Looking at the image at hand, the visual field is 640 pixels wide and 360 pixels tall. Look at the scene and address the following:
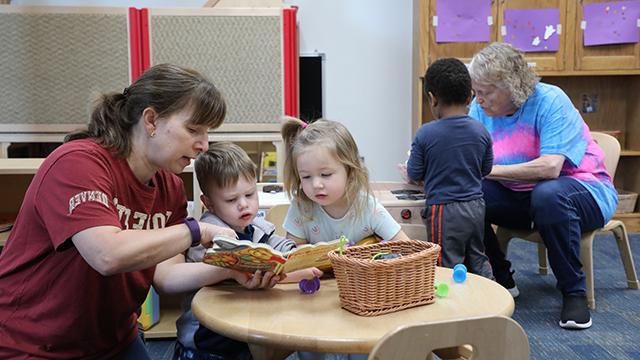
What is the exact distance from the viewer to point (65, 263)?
1.25m

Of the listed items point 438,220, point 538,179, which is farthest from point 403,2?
point 438,220

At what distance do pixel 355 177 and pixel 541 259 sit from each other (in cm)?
222

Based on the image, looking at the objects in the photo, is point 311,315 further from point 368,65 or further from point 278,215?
point 368,65

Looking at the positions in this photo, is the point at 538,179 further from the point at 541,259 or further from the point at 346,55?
the point at 346,55

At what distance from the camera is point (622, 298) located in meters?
3.02

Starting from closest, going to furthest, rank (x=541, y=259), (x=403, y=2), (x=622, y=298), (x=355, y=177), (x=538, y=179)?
(x=355, y=177), (x=538, y=179), (x=622, y=298), (x=541, y=259), (x=403, y=2)

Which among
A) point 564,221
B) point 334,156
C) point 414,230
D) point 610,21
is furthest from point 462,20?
point 334,156

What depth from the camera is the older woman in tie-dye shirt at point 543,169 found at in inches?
104

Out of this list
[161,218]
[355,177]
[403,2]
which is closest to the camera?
[161,218]

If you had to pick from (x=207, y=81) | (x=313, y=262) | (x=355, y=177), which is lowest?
(x=313, y=262)

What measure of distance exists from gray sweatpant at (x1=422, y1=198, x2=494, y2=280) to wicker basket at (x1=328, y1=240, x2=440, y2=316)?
124 cm

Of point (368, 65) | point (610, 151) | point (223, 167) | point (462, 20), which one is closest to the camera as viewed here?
point (223, 167)

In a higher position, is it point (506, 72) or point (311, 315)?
point (506, 72)

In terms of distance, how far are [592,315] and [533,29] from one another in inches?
83.9
